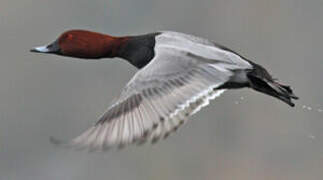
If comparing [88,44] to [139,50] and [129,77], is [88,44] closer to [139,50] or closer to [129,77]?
[139,50]

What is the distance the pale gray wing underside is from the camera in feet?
11.8

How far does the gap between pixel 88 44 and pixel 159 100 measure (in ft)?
2.78

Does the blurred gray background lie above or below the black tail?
below

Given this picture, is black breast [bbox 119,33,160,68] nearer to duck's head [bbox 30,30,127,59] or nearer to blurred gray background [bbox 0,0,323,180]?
duck's head [bbox 30,30,127,59]

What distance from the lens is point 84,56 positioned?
180 inches

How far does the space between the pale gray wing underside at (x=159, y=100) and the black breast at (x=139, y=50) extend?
0.23m

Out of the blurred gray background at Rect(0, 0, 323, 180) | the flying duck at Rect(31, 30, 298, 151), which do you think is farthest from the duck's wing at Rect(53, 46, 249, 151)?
the blurred gray background at Rect(0, 0, 323, 180)

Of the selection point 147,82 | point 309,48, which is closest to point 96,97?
point 309,48

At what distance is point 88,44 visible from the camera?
454 centimetres

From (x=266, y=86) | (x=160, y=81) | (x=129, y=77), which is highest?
(x=160, y=81)

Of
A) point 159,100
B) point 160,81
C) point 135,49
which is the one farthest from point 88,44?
point 159,100

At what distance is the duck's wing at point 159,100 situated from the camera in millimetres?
3602

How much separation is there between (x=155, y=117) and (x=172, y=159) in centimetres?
336

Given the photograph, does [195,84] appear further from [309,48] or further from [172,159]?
[309,48]
